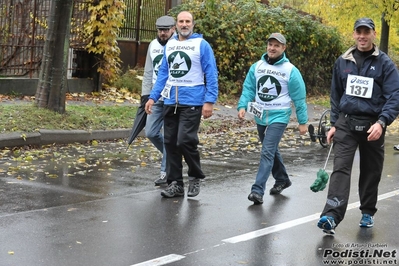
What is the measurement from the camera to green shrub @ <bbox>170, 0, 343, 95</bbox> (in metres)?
21.2

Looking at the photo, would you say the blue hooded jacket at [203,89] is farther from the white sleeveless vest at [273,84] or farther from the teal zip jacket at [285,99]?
the white sleeveless vest at [273,84]

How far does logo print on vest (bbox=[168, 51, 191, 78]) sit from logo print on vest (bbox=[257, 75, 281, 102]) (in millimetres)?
830

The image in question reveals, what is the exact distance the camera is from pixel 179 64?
8.54 m

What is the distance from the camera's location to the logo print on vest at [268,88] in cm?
862

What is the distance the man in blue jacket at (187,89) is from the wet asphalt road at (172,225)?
636 mm

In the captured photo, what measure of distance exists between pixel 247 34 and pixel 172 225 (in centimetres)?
1487

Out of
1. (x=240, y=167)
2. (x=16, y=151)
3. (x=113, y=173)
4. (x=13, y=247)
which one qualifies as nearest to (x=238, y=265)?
(x=13, y=247)

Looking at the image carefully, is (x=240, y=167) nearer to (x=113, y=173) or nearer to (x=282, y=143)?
(x=113, y=173)

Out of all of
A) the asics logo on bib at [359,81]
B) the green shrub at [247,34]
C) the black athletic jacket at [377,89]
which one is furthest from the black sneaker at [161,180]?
the green shrub at [247,34]

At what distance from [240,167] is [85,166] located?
218cm

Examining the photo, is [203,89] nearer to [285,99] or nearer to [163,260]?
[285,99]

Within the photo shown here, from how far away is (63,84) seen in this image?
45.3ft

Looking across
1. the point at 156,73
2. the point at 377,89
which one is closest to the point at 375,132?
the point at 377,89

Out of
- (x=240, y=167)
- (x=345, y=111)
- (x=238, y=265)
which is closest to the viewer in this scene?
(x=238, y=265)
